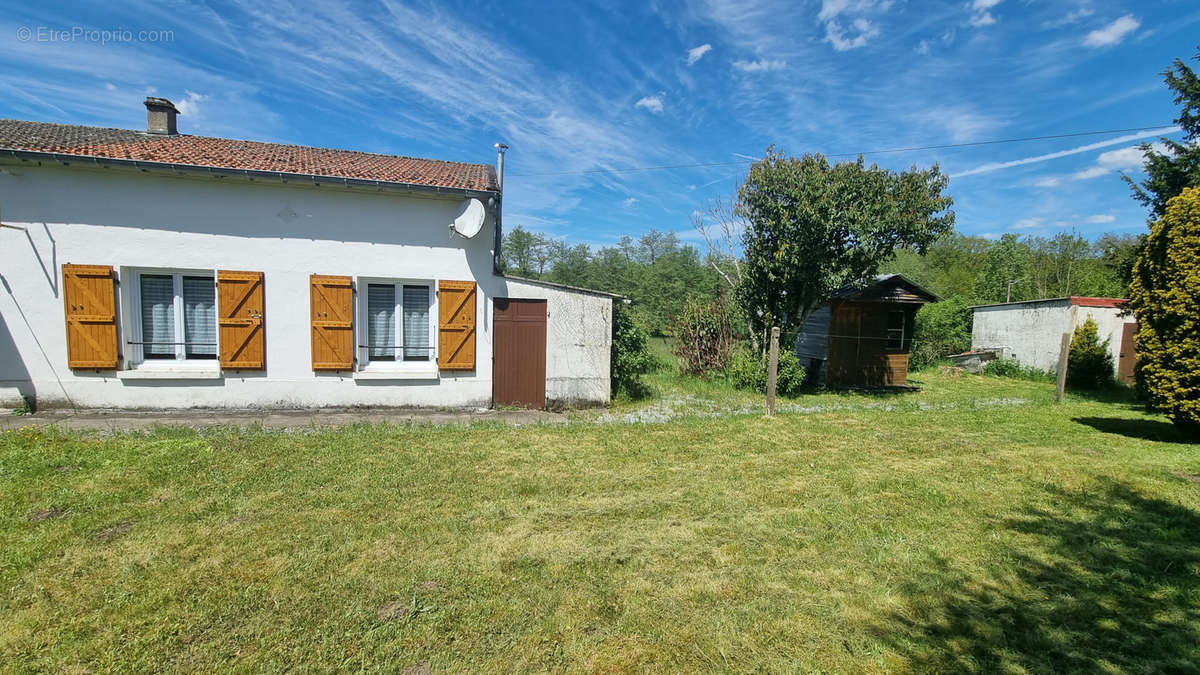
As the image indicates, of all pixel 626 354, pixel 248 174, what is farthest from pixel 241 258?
pixel 626 354

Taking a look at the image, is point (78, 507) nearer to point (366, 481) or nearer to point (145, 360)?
point (366, 481)

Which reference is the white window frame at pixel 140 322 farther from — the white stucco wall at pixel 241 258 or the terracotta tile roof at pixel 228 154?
the terracotta tile roof at pixel 228 154

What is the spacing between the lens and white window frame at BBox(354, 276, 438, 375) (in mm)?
7551

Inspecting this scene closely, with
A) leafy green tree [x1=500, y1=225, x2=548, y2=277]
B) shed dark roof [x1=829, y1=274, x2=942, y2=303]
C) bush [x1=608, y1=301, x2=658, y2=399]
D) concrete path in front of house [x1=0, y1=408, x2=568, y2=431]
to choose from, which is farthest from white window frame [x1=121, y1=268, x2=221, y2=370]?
leafy green tree [x1=500, y1=225, x2=548, y2=277]

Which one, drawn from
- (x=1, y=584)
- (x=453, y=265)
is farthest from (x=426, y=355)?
(x=1, y=584)

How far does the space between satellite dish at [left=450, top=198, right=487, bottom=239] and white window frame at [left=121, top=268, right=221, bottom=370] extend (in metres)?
3.51

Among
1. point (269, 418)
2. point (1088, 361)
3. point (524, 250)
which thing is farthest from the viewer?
point (524, 250)

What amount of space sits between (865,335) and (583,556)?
12.0 meters

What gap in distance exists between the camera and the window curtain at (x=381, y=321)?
25.2 ft

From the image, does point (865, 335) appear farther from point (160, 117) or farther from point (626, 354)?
point (160, 117)

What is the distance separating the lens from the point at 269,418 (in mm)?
6953

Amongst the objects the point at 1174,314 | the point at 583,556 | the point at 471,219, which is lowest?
the point at 583,556

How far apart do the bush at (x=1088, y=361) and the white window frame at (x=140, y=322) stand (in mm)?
18444

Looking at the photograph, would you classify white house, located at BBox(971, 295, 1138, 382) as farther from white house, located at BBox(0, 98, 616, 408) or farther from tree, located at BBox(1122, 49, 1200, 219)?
white house, located at BBox(0, 98, 616, 408)
